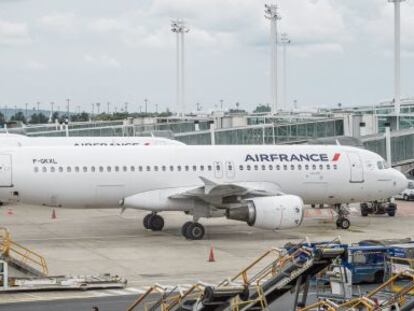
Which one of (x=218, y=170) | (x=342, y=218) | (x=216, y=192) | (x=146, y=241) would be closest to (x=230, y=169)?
(x=218, y=170)

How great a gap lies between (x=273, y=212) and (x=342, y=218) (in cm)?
716

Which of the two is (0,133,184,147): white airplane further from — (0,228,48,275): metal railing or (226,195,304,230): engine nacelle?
(226,195,304,230): engine nacelle

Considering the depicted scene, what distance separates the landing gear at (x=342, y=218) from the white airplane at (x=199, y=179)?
1.04 meters

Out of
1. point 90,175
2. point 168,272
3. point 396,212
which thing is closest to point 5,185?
point 90,175

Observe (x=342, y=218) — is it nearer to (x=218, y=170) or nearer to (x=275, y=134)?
(x=218, y=170)

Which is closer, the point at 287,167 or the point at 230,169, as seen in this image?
the point at 230,169

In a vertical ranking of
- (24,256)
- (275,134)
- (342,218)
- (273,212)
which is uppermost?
(275,134)

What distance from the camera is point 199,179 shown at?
3506cm

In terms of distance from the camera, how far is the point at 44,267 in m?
26.3

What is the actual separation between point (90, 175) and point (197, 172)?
471cm

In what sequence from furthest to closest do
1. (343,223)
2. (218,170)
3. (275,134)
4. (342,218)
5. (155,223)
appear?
(275,134) < (342,218) < (343,223) < (155,223) < (218,170)

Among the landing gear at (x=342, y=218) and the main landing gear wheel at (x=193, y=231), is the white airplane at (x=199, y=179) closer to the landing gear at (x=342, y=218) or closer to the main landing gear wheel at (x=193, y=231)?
the main landing gear wheel at (x=193, y=231)

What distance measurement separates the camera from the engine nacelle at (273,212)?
106ft

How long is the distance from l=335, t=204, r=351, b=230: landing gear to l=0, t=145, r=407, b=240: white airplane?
1039 millimetres
